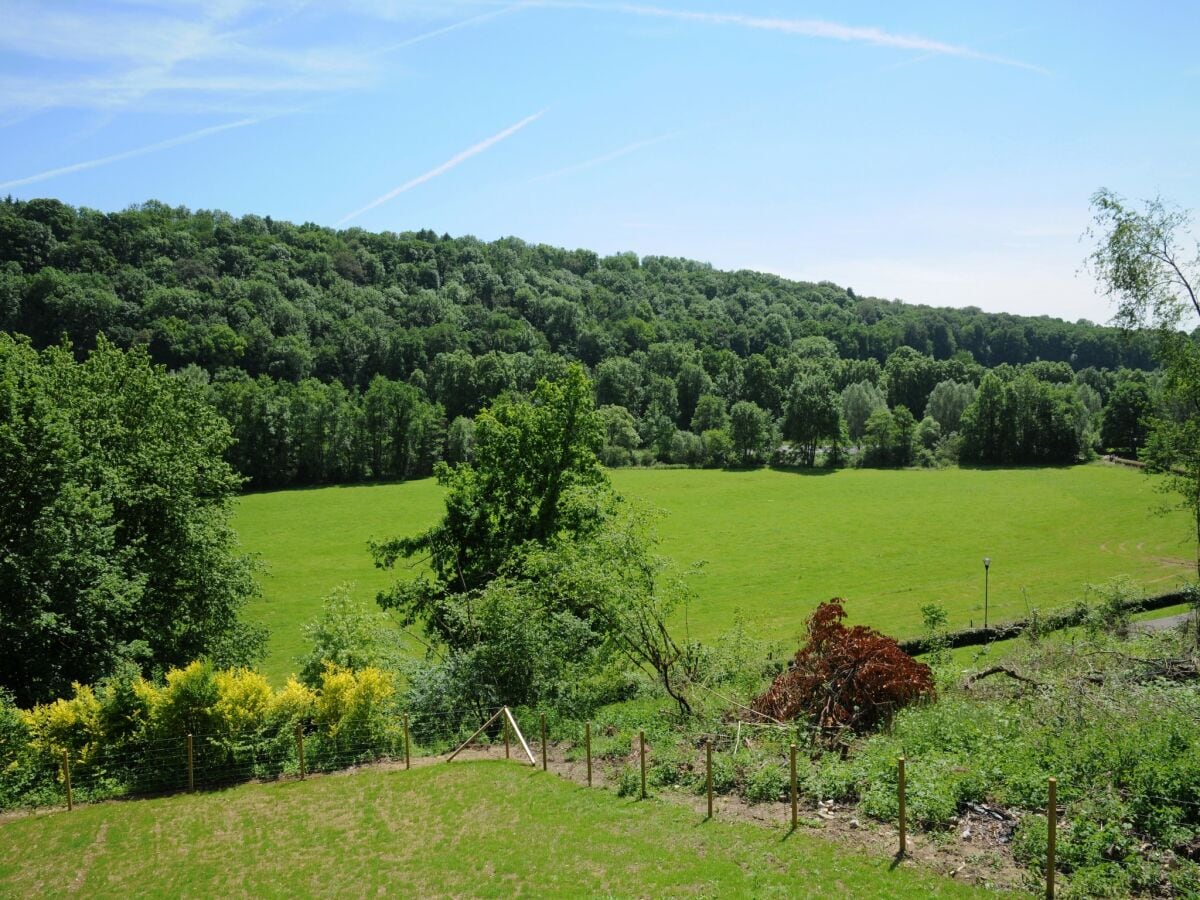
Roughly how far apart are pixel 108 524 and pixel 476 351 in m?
119

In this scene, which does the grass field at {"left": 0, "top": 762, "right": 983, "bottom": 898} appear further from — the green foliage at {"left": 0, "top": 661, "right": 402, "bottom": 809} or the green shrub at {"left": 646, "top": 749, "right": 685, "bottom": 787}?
the green foliage at {"left": 0, "top": 661, "right": 402, "bottom": 809}

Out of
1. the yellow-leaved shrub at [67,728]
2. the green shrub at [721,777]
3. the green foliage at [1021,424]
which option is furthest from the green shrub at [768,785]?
the green foliage at [1021,424]

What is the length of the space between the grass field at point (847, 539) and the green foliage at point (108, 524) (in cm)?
593

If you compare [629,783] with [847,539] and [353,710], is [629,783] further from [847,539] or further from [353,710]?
[847,539]

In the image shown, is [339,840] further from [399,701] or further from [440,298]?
[440,298]

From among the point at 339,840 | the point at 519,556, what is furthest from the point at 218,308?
the point at 339,840

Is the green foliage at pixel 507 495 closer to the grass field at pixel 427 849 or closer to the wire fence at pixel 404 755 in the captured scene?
the wire fence at pixel 404 755

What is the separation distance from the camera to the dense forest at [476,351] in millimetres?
95375

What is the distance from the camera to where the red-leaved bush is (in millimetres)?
15609

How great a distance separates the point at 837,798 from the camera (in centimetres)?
1217

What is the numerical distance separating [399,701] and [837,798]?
→ 41.2 feet

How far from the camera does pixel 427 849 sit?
12789 millimetres

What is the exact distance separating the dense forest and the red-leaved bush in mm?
61470

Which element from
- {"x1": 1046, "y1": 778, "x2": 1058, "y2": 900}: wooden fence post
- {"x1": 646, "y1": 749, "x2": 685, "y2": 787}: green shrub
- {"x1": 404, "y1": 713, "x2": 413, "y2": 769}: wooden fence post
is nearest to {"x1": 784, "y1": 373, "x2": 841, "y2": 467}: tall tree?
{"x1": 404, "y1": 713, "x2": 413, "y2": 769}: wooden fence post
